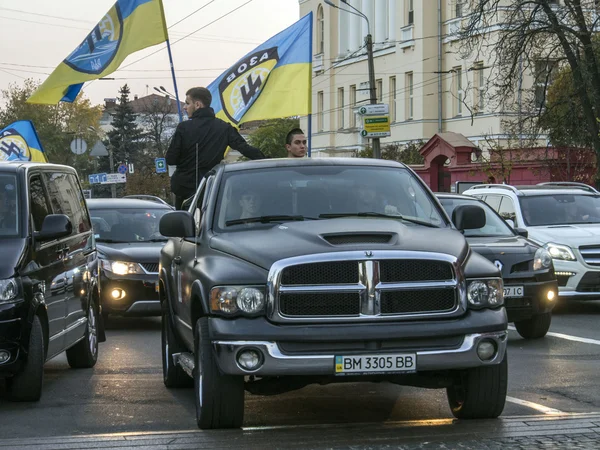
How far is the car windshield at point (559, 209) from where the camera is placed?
18266 millimetres

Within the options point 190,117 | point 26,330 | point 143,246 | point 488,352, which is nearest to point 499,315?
point 488,352

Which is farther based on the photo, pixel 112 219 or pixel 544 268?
pixel 112 219

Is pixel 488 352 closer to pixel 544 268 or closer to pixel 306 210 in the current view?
pixel 306 210

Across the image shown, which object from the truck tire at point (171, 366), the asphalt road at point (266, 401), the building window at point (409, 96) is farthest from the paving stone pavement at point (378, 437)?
the building window at point (409, 96)

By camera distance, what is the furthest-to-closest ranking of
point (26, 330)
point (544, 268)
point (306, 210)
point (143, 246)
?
point (143, 246) → point (544, 268) → point (26, 330) → point (306, 210)

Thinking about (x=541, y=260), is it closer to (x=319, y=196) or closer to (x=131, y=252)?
(x=131, y=252)

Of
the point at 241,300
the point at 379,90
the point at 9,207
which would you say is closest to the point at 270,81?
the point at 9,207

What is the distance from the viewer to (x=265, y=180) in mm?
8555

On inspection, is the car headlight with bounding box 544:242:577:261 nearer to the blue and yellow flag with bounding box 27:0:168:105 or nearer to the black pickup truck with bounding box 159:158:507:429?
the blue and yellow flag with bounding box 27:0:168:105

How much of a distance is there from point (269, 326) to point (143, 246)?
29.7 feet

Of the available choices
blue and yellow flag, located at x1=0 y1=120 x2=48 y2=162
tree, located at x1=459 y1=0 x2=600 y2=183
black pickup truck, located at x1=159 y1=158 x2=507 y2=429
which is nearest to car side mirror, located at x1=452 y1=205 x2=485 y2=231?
black pickup truck, located at x1=159 y1=158 x2=507 y2=429

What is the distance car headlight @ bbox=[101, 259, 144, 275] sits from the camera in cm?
1526

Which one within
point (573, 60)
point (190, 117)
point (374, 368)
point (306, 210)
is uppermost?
point (573, 60)

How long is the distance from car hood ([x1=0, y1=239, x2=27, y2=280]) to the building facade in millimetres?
41675
